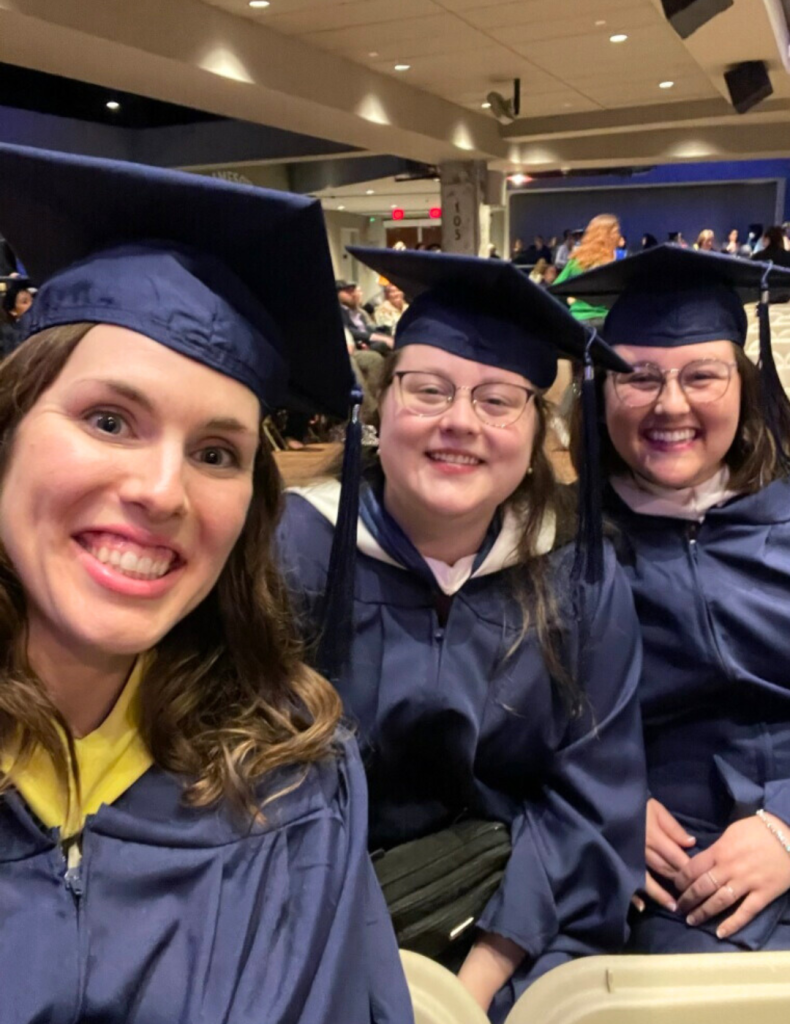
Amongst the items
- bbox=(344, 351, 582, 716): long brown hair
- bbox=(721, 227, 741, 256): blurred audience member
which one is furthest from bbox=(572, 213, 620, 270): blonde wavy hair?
bbox=(721, 227, 741, 256): blurred audience member

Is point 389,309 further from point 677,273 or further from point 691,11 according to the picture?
point 677,273

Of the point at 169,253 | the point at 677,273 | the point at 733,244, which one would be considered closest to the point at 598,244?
the point at 677,273

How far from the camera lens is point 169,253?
988 millimetres

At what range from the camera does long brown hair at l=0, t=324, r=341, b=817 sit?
3.07 feet

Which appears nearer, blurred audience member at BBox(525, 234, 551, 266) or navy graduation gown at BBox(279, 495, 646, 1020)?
navy graduation gown at BBox(279, 495, 646, 1020)

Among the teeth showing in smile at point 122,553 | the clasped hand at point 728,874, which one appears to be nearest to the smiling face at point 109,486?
the teeth showing in smile at point 122,553

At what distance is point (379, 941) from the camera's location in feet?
3.58

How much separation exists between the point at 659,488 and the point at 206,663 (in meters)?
0.94

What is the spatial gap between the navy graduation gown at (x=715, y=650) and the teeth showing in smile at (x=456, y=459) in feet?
1.44

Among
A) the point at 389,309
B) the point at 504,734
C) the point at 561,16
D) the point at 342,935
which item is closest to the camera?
the point at 342,935

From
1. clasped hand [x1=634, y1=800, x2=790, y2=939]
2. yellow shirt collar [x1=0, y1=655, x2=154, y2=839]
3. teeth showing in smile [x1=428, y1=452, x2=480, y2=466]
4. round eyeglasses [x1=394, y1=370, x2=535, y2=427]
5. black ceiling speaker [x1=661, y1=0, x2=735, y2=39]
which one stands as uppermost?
black ceiling speaker [x1=661, y1=0, x2=735, y2=39]

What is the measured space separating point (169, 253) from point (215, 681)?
1.67ft

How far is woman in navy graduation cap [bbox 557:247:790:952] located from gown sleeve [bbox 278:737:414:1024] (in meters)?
0.72

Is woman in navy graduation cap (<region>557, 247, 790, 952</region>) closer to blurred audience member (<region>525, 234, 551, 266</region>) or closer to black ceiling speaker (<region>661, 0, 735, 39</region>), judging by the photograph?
black ceiling speaker (<region>661, 0, 735, 39</region>)
